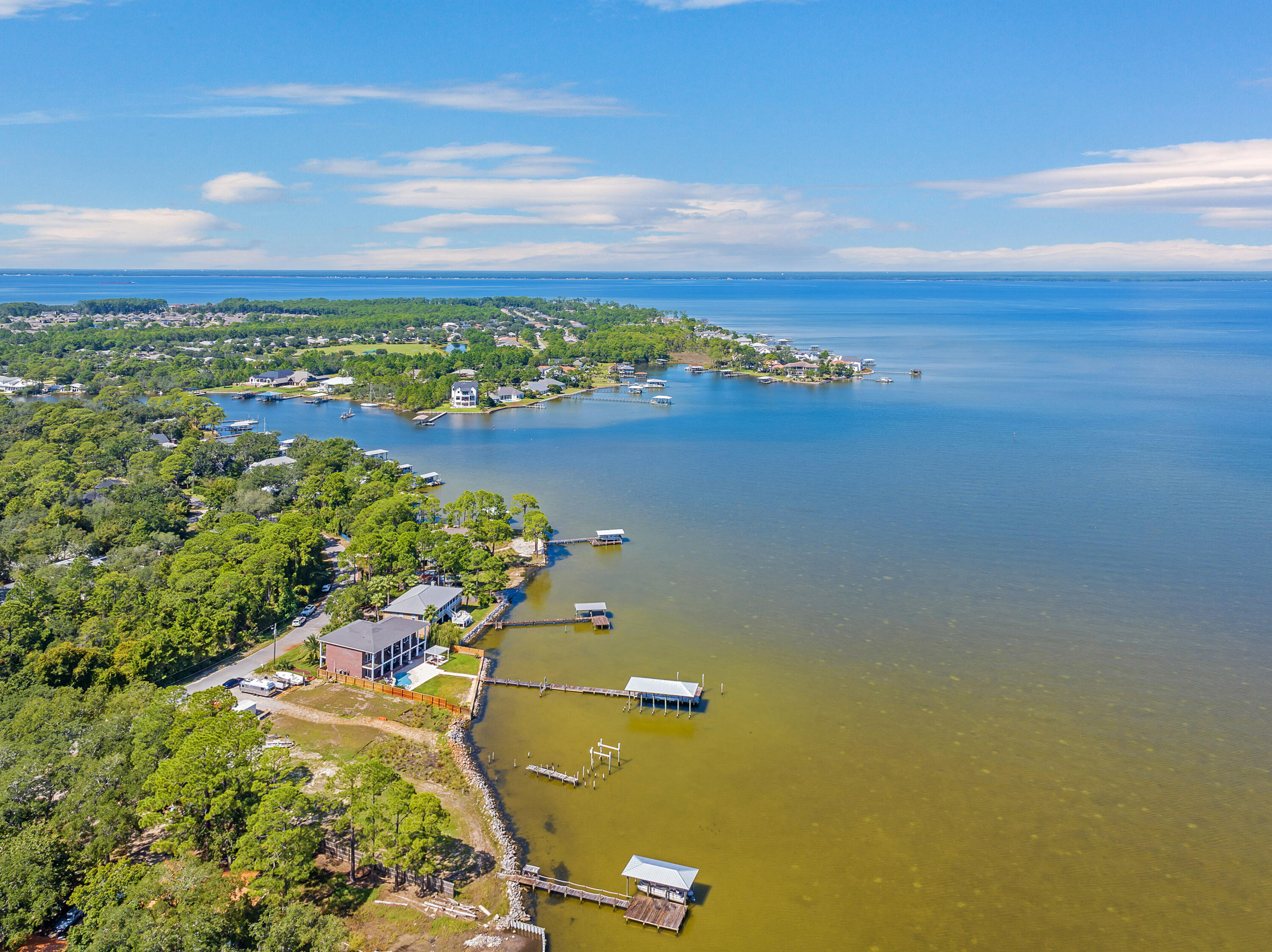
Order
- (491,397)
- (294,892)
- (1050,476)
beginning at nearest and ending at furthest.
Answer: (294,892), (1050,476), (491,397)

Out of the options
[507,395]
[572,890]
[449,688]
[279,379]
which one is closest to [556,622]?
[449,688]

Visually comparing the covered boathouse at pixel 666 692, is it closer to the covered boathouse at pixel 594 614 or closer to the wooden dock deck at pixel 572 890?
the covered boathouse at pixel 594 614

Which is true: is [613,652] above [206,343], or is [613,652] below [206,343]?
below

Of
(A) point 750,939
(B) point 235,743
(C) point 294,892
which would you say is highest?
(B) point 235,743

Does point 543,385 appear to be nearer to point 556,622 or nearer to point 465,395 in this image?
point 465,395

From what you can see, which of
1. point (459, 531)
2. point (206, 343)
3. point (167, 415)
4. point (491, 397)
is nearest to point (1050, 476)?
point (459, 531)

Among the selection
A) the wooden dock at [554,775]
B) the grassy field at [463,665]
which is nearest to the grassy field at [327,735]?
the grassy field at [463,665]

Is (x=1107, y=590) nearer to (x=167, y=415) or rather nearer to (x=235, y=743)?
(x=235, y=743)

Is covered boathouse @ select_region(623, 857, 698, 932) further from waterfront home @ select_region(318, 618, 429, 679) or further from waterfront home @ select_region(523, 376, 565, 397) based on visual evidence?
waterfront home @ select_region(523, 376, 565, 397)
